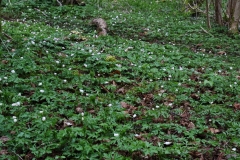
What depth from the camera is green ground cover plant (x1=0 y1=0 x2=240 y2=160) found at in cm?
390

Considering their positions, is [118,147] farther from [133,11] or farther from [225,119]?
[133,11]

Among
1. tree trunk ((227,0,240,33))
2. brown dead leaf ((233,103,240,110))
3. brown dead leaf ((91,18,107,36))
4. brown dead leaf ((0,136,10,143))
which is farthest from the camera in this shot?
tree trunk ((227,0,240,33))

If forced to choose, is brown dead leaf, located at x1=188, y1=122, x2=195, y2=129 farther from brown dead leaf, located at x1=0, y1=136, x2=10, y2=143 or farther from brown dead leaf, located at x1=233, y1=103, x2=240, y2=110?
brown dead leaf, located at x1=0, y1=136, x2=10, y2=143

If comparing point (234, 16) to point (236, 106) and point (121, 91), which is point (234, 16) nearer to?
point (236, 106)

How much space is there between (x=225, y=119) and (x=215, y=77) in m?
1.85

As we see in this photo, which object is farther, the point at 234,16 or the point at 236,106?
the point at 234,16

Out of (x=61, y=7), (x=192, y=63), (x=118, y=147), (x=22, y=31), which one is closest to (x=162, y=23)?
(x=61, y=7)

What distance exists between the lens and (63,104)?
493 centimetres

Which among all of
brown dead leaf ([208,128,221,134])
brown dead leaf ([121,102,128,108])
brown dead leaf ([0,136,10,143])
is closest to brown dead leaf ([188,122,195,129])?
brown dead leaf ([208,128,221,134])

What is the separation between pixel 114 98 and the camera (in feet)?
17.8

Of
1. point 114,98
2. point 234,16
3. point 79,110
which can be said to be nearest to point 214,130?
point 114,98

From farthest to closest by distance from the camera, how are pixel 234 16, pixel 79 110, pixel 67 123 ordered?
pixel 234 16 → pixel 79 110 → pixel 67 123

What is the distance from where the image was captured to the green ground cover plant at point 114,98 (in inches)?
154

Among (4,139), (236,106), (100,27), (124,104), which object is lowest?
(236,106)
